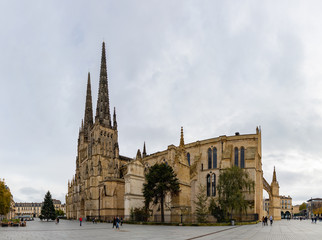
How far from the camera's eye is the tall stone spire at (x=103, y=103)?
77.9 meters

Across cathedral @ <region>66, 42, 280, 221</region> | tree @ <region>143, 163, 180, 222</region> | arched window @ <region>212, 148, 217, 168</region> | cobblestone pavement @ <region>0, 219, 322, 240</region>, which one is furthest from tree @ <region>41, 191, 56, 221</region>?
cobblestone pavement @ <region>0, 219, 322, 240</region>

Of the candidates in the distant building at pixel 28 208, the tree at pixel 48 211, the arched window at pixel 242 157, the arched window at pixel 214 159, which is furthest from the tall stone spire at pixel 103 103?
the distant building at pixel 28 208

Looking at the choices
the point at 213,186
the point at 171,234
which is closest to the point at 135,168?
the point at 213,186

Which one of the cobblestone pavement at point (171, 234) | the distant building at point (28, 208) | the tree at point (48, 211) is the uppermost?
the cobblestone pavement at point (171, 234)

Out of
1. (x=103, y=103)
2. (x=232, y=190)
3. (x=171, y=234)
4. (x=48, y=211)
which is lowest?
(x=48, y=211)

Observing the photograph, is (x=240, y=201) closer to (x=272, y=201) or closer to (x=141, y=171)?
(x=141, y=171)

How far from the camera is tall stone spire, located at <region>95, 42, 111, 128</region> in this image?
256ft

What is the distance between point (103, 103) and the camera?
79938 millimetres

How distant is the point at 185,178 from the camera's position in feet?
151

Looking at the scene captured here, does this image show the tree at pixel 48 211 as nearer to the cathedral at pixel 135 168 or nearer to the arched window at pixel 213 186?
the cathedral at pixel 135 168

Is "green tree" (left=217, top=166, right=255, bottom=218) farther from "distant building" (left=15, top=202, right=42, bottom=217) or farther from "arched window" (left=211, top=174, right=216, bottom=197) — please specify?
"distant building" (left=15, top=202, right=42, bottom=217)

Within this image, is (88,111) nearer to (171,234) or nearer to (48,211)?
(48,211)

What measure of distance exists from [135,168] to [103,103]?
35.7 metres

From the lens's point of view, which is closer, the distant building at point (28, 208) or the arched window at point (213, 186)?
the arched window at point (213, 186)
